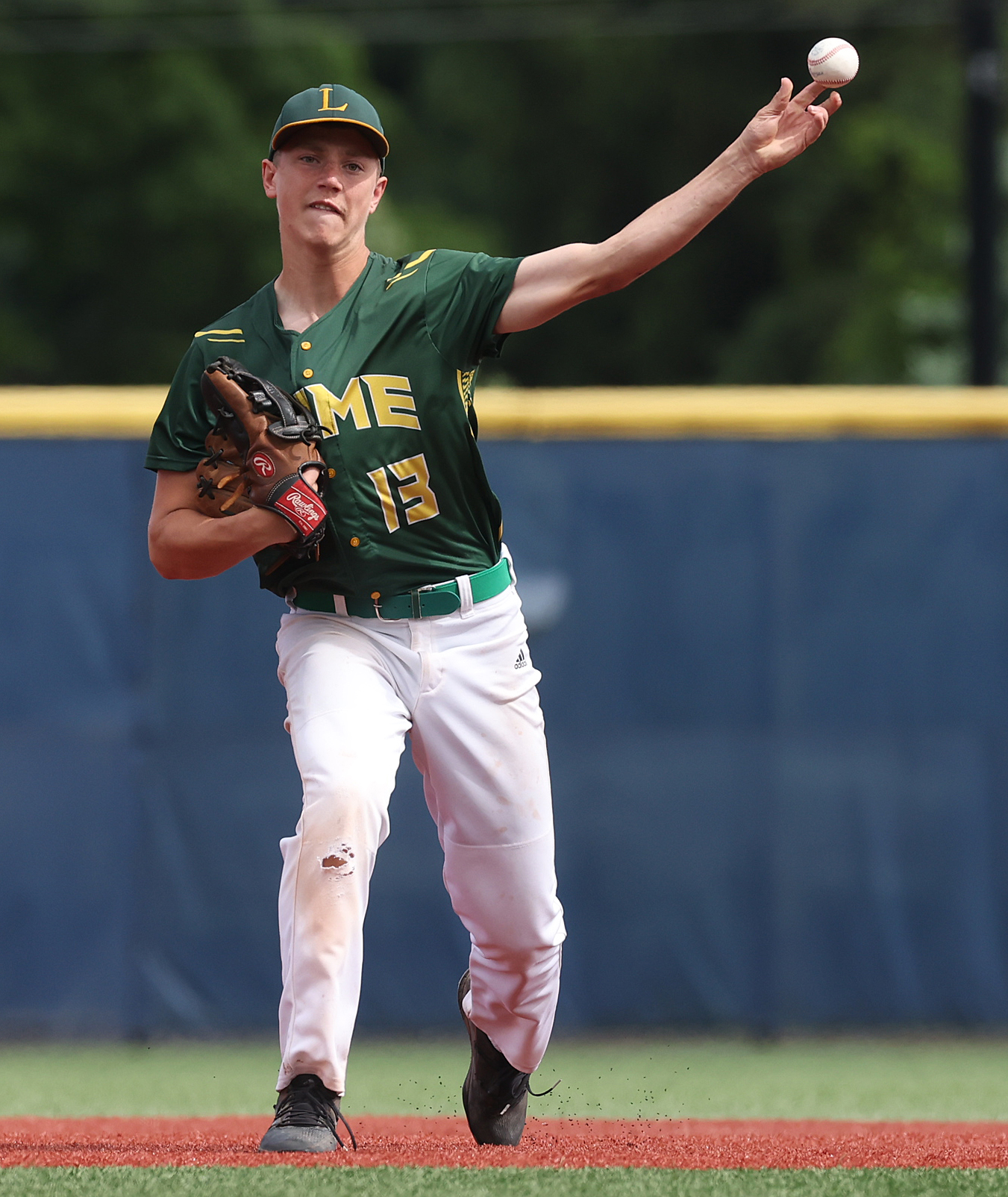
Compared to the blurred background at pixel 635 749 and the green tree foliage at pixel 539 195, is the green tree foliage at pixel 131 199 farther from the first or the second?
the blurred background at pixel 635 749

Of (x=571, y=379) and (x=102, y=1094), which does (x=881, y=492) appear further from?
(x=571, y=379)

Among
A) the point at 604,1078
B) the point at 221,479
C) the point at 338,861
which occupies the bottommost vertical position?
the point at 604,1078

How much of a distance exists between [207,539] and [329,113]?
86 cm

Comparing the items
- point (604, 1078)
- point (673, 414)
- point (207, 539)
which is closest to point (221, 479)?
point (207, 539)

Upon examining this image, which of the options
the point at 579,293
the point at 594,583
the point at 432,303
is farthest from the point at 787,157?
the point at 594,583

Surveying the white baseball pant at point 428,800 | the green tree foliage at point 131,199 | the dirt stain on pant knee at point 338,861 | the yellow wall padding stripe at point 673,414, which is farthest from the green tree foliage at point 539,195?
the dirt stain on pant knee at point 338,861

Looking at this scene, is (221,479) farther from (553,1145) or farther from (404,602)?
(553,1145)

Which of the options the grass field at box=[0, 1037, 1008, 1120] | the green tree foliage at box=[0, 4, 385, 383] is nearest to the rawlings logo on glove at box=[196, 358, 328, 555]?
the grass field at box=[0, 1037, 1008, 1120]

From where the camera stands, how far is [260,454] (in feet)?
10.9

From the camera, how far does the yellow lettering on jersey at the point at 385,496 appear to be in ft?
11.4

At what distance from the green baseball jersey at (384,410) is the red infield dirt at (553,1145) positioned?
1.08 meters

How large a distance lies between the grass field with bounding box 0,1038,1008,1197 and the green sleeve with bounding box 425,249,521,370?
5.09 ft

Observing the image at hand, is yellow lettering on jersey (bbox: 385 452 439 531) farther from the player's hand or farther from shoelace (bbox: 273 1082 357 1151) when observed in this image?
shoelace (bbox: 273 1082 357 1151)

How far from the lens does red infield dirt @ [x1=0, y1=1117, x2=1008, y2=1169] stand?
10.3 ft
